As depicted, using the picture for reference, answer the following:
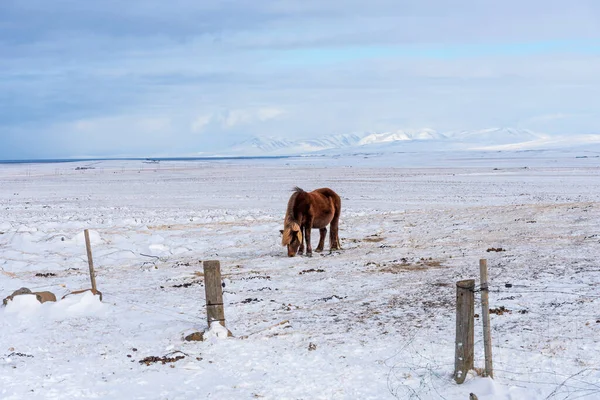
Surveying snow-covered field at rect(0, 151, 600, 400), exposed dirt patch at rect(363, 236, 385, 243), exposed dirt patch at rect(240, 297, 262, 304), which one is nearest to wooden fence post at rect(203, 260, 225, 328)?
snow-covered field at rect(0, 151, 600, 400)

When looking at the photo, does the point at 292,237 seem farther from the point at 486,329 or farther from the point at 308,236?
the point at 486,329

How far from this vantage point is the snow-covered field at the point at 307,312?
8.12m

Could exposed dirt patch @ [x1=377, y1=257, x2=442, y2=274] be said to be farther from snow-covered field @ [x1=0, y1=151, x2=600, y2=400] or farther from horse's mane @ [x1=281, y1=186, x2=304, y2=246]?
horse's mane @ [x1=281, y1=186, x2=304, y2=246]

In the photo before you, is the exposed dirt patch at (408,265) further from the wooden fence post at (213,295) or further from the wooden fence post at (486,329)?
the wooden fence post at (486,329)

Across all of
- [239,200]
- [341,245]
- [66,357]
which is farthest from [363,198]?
[66,357]

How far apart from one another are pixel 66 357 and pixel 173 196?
3223cm

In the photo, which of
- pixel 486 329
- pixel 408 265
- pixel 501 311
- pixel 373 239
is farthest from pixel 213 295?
pixel 373 239

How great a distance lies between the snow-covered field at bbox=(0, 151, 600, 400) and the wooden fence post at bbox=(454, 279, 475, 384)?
17 centimetres

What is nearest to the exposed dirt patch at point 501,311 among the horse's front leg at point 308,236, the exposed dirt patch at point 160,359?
the exposed dirt patch at point 160,359

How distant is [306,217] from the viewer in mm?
17609

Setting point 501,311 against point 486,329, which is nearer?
point 486,329

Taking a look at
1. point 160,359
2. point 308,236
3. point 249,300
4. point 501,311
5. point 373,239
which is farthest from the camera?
point 373,239

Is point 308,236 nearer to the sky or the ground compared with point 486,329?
nearer to the ground

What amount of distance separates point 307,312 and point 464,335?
388 cm
